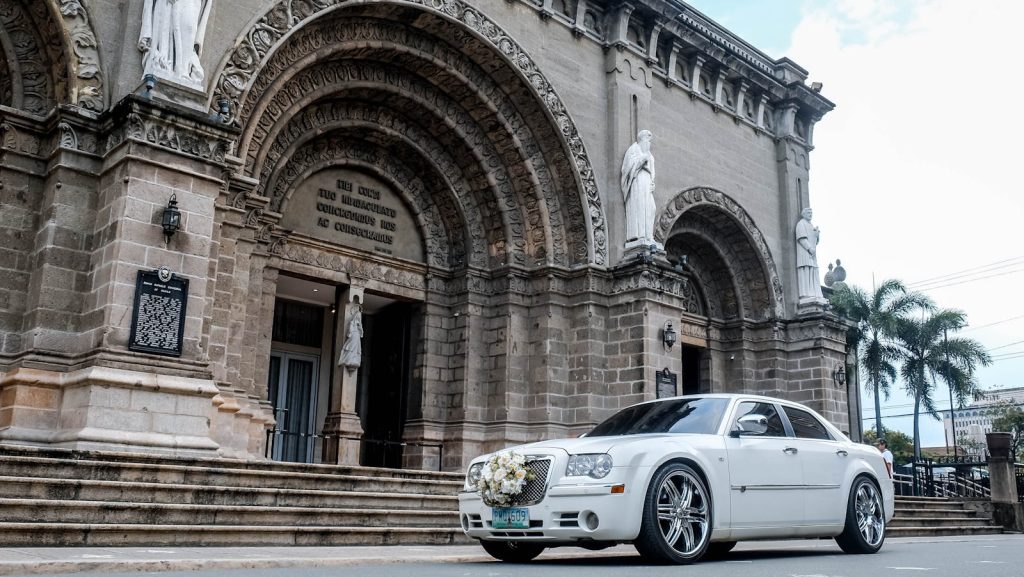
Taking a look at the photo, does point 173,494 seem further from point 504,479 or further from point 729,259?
point 729,259

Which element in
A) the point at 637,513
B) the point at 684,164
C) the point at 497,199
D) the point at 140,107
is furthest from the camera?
the point at 684,164

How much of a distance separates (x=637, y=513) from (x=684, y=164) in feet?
50.2

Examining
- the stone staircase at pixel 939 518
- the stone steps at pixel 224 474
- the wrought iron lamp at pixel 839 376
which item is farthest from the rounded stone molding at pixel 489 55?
the wrought iron lamp at pixel 839 376

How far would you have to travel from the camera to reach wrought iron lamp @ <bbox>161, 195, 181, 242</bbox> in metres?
10.9

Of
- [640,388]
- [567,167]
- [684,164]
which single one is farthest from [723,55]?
[640,388]

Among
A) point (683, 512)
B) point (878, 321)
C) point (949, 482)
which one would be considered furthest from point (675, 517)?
point (878, 321)

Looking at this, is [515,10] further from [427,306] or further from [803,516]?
[803,516]

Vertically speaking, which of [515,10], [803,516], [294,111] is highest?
[515,10]

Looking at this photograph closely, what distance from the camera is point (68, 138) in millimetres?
11422

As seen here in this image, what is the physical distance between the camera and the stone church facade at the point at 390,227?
→ 36.2 ft

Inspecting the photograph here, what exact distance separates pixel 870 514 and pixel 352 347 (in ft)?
33.1

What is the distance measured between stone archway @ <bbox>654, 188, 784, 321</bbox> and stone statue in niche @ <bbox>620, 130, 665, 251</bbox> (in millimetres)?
3443

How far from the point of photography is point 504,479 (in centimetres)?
672

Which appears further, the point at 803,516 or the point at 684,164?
the point at 684,164
